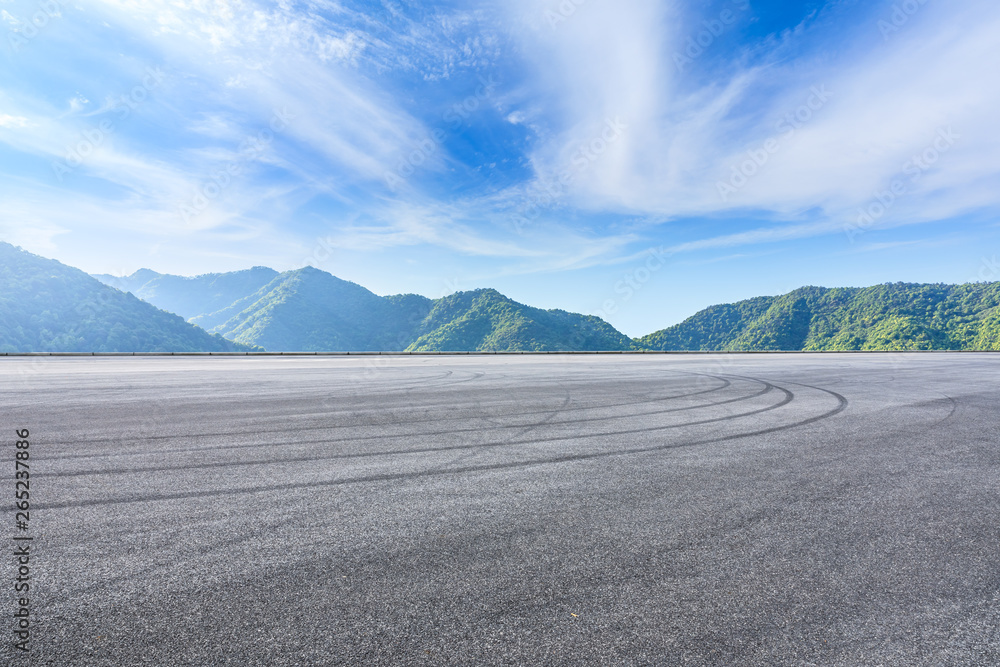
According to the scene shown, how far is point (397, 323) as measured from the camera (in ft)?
461

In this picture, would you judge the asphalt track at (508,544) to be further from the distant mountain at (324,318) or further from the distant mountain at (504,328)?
the distant mountain at (324,318)

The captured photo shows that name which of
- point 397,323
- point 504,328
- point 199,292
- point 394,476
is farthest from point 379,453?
point 199,292

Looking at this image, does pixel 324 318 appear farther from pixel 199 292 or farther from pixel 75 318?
pixel 199 292

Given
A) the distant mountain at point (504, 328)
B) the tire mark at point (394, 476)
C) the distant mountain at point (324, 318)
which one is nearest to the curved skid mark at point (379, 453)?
the tire mark at point (394, 476)

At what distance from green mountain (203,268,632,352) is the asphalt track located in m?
90.6

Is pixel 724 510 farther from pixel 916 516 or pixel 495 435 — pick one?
pixel 495 435

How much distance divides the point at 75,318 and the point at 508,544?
106108mm

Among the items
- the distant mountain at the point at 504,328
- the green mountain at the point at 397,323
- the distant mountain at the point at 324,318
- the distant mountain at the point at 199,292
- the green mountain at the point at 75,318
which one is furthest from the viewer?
the distant mountain at the point at 199,292

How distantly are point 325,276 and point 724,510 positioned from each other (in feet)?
548

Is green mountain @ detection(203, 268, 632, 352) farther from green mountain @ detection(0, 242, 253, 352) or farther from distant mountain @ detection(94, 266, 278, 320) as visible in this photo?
distant mountain @ detection(94, 266, 278, 320)

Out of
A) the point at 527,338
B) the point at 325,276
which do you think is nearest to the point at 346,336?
the point at 325,276

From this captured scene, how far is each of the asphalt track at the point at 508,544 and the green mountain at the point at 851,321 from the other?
8747 centimetres

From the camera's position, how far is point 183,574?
3025 mm

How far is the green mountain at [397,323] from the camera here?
10775 cm
